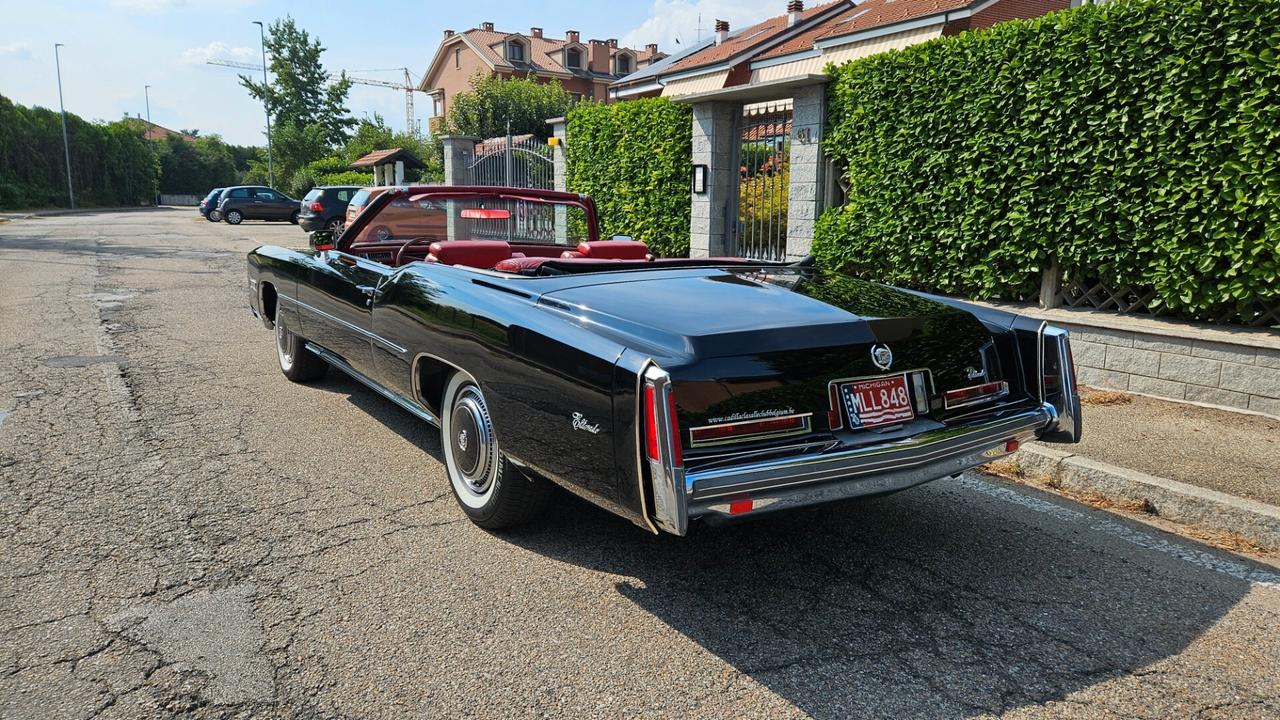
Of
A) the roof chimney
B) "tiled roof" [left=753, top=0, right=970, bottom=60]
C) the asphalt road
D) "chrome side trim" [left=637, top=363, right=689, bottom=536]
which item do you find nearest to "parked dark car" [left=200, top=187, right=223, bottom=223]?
"tiled roof" [left=753, top=0, right=970, bottom=60]

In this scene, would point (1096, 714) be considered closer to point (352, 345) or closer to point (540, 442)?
point (540, 442)

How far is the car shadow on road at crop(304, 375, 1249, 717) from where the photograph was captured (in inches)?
105

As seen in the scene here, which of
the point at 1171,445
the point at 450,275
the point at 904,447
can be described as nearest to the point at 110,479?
the point at 450,275

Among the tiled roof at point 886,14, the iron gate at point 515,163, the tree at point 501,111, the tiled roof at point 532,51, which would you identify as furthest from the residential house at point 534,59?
the iron gate at point 515,163

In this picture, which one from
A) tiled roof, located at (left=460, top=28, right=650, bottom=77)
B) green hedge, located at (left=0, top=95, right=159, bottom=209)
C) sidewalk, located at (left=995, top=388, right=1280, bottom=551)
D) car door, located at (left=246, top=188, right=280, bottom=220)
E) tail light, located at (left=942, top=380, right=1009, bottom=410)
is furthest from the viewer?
tiled roof, located at (left=460, top=28, right=650, bottom=77)

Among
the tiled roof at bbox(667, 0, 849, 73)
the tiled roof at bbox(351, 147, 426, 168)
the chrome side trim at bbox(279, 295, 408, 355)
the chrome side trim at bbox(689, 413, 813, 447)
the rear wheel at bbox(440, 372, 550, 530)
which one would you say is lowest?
the rear wheel at bbox(440, 372, 550, 530)

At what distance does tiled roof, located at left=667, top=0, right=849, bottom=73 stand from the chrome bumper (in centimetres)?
2711

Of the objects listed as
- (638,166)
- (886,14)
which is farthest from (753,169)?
(886,14)

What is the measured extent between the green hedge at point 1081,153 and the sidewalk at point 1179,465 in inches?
36.1

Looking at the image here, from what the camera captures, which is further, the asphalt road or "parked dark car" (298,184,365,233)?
"parked dark car" (298,184,365,233)

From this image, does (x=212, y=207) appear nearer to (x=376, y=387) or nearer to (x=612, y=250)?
(x=376, y=387)

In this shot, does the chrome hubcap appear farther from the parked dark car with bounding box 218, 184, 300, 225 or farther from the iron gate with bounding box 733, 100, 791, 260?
the parked dark car with bounding box 218, 184, 300, 225

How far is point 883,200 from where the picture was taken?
27.5 feet

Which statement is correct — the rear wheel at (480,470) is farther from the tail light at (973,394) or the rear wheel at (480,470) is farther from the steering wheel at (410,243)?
the tail light at (973,394)
